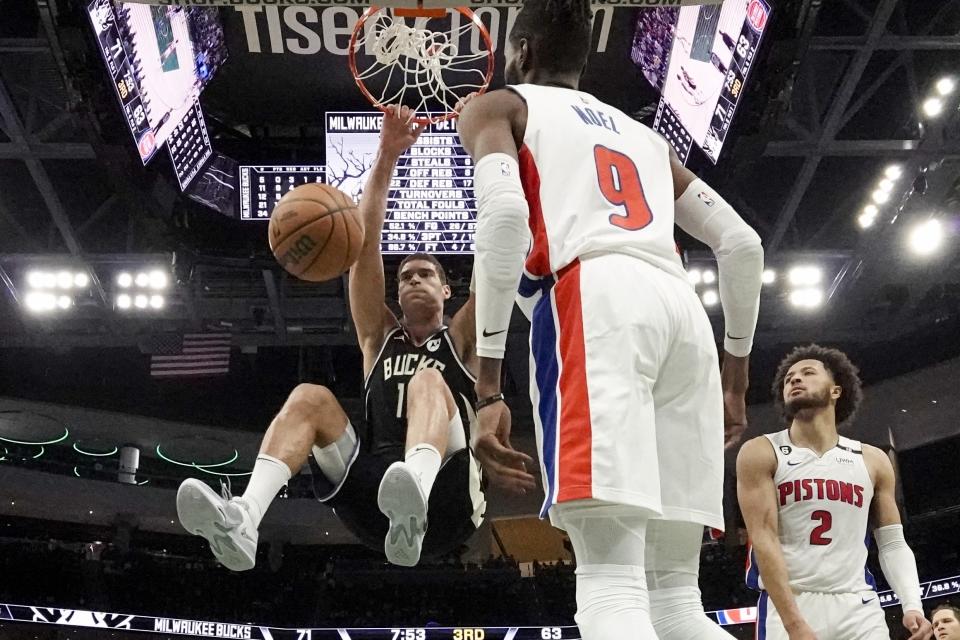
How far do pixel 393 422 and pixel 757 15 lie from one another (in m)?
4.31

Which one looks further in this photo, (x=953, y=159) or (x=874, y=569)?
(x=874, y=569)

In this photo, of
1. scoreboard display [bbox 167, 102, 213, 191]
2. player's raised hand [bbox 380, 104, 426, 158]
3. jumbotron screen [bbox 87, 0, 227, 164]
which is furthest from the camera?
scoreboard display [bbox 167, 102, 213, 191]

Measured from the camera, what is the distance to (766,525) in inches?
152

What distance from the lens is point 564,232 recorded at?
238 centimetres

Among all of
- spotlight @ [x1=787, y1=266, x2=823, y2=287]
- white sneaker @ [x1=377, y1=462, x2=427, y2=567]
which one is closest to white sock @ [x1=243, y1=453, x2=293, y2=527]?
white sneaker @ [x1=377, y1=462, x2=427, y2=567]

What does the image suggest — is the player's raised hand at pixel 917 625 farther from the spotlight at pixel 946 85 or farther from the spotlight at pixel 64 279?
the spotlight at pixel 64 279

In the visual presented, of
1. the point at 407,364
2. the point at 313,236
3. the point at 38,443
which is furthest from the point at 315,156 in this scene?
the point at 38,443

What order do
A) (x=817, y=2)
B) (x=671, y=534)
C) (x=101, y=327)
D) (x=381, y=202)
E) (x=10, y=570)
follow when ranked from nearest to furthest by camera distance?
1. (x=671, y=534)
2. (x=381, y=202)
3. (x=817, y=2)
4. (x=101, y=327)
5. (x=10, y=570)

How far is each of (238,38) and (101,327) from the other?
3.98m

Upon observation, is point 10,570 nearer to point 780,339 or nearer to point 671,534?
point 780,339

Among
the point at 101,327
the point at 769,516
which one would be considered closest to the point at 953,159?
the point at 769,516

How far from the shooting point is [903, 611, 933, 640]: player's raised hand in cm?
362

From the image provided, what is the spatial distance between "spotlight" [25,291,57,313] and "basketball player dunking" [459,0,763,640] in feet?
29.1

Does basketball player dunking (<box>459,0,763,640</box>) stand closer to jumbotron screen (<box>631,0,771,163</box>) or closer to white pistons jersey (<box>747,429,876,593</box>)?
white pistons jersey (<box>747,429,876,593</box>)
